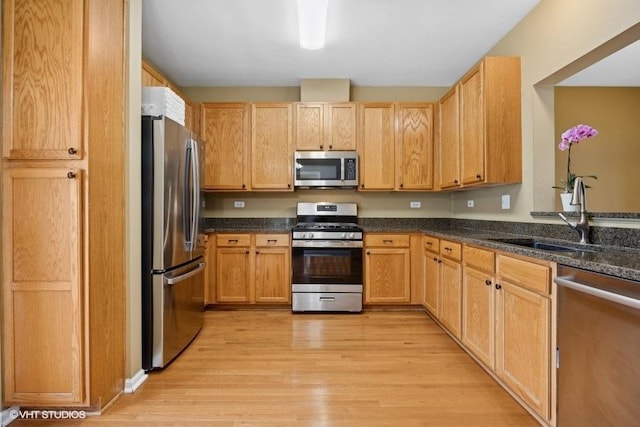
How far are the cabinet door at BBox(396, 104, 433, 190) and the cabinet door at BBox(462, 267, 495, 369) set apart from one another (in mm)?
1560

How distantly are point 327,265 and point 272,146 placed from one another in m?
1.47

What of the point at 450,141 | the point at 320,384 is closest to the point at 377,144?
the point at 450,141

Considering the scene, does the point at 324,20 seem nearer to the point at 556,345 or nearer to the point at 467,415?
the point at 556,345

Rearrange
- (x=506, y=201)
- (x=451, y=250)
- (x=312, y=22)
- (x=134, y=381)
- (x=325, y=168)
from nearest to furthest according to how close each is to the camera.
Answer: (x=134, y=381), (x=312, y=22), (x=451, y=250), (x=506, y=201), (x=325, y=168)

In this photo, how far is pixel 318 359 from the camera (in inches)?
93.8

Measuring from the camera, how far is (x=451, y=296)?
8.80 feet

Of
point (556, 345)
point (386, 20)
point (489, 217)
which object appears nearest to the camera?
point (556, 345)

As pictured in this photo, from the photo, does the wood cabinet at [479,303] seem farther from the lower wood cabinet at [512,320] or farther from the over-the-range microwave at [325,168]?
the over-the-range microwave at [325,168]

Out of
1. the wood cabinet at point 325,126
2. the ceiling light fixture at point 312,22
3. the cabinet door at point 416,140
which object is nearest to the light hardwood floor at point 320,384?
the cabinet door at point 416,140

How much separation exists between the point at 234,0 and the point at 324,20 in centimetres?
68

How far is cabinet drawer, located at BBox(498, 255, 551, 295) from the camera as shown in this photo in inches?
60.5

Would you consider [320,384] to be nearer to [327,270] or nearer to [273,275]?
[327,270]

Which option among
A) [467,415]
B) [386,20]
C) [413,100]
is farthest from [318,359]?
[413,100]

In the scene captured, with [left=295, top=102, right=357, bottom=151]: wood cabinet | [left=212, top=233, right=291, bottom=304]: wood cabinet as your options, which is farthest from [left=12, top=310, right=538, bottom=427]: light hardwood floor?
[left=295, top=102, right=357, bottom=151]: wood cabinet
